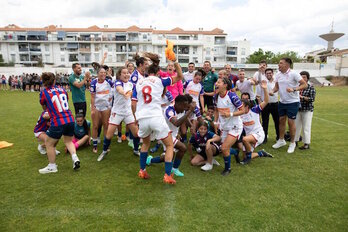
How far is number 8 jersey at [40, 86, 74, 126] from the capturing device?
14.9ft

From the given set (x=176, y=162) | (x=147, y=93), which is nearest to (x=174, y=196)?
(x=176, y=162)

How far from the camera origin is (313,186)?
13.9 feet

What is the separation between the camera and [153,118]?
4.08 metres

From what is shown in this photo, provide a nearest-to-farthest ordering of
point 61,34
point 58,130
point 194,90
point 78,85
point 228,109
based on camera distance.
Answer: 1. point 58,130
2. point 228,109
3. point 78,85
4. point 194,90
5. point 61,34

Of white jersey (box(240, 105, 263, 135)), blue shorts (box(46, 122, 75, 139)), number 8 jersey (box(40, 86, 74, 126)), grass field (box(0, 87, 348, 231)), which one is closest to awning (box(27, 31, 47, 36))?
grass field (box(0, 87, 348, 231))

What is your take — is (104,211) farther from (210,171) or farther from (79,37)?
(79,37)

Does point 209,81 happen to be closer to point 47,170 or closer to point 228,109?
point 228,109

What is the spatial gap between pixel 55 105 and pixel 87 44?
72842 mm

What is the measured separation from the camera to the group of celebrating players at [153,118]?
4148mm

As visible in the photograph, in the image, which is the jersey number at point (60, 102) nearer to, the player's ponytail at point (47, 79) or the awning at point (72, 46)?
the player's ponytail at point (47, 79)

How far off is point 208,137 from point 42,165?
12.4ft

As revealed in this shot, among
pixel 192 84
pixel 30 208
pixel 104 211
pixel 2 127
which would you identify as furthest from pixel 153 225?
pixel 2 127

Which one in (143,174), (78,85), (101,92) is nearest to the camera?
(143,174)

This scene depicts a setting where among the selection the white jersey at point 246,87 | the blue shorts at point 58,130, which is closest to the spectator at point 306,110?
the white jersey at point 246,87
